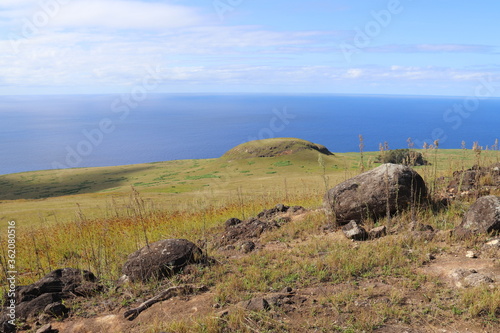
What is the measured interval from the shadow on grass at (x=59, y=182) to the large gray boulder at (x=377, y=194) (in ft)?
122

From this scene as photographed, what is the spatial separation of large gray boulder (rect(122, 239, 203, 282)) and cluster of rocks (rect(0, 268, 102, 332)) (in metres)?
0.68

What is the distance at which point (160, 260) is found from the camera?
6566 mm

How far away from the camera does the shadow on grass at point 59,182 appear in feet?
135

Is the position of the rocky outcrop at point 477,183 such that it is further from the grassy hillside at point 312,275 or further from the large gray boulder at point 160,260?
the large gray boulder at point 160,260

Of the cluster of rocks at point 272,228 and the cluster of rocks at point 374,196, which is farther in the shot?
the cluster of rocks at point 374,196

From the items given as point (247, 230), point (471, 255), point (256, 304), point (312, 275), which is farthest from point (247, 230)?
point (471, 255)

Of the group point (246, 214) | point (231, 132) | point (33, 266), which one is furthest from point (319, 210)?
point (231, 132)

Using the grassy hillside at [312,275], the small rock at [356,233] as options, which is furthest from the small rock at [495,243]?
the small rock at [356,233]

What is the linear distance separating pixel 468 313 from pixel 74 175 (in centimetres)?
5674

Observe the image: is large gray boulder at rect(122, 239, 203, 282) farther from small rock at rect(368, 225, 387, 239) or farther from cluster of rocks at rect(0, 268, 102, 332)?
small rock at rect(368, 225, 387, 239)

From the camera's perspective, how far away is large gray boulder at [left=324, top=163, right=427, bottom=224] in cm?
836

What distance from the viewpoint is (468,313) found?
15.0 feet

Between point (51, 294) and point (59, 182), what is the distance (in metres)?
48.3

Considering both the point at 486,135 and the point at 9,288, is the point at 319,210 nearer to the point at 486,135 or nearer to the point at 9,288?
the point at 9,288
